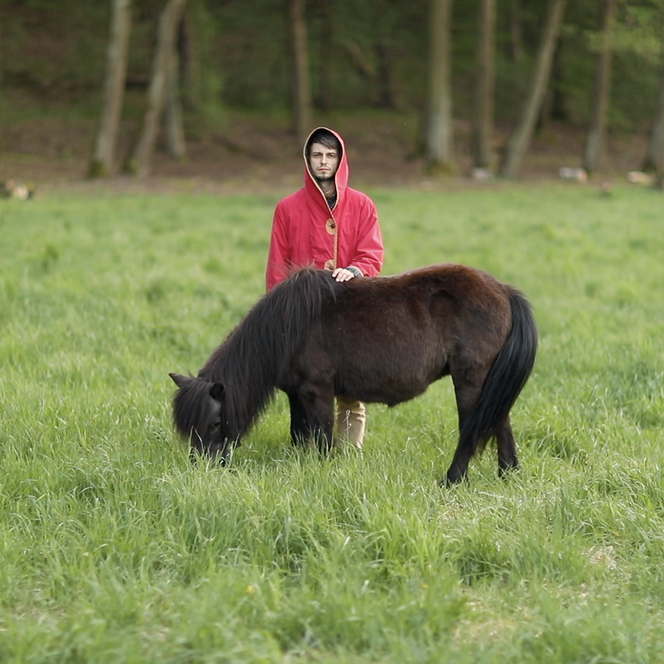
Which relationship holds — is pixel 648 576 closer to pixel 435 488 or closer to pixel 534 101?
pixel 435 488

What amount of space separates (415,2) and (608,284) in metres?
27.1

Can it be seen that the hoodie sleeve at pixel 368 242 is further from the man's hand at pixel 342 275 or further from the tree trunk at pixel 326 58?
the tree trunk at pixel 326 58

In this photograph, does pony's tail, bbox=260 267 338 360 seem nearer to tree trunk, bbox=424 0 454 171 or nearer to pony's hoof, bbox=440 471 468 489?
pony's hoof, bbox=440 471 468 489

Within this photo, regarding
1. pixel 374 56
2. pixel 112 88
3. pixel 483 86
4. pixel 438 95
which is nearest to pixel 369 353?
pixel 112 88

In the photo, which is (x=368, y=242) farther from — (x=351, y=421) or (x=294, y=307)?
(x=351, y=421)

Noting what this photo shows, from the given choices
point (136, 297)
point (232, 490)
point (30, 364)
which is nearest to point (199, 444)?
point (232, 490)

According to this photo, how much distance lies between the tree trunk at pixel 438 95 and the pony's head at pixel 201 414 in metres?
20.1

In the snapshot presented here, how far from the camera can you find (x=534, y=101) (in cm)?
2488

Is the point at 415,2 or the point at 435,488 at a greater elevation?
the point at 415,2

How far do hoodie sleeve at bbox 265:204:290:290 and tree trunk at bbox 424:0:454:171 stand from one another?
1911 centimetres

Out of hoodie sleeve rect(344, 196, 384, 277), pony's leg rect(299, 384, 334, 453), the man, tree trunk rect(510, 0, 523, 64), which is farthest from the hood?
tree trunk rect(510, 0, 523, 64)

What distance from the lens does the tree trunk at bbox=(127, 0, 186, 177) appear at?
2155cm

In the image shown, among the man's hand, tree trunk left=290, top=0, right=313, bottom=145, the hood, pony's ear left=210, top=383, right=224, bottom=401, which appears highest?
tree trunk left=290, top=0, right=313, bottom=145

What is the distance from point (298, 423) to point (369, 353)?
2.25 ft
